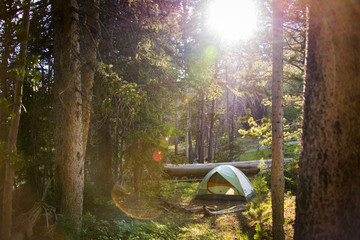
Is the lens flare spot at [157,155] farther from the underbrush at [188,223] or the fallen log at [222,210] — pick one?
the fallen log at [222,210]

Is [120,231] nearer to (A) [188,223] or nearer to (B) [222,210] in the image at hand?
(A) [188,223]

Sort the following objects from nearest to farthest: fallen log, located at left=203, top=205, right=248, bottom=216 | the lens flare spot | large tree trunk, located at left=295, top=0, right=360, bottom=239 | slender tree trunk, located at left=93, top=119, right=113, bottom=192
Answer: large tree trunk, located at left=295, top=0, right=360, bottom=239 → fallen log, located at left=203, top=205, right=248, bottom=216 → the lens flare spot → slender tree trunk, located at left=93, top=119, right=113, bottom=192

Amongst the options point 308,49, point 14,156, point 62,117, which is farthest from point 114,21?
point 308,49

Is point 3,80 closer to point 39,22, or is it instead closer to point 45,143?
point 39,22

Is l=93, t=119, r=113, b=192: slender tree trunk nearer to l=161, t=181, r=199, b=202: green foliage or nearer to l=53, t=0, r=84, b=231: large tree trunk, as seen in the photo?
l=161, t=181, r=199, b=202: green foliage

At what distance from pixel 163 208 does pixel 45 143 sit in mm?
6059

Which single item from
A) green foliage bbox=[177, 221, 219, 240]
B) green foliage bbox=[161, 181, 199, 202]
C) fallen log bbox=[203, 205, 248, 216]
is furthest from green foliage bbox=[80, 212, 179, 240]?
→ green foliage bbox=[161, 181, 199, 202]

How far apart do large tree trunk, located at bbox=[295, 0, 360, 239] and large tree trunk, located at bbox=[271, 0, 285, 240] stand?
13.5 ft

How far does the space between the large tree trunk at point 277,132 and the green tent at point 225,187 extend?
5.68m

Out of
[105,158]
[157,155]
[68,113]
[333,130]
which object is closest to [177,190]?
[157,155]

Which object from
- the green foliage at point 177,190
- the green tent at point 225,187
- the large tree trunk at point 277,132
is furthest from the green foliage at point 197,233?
the green foliage at point 177,190

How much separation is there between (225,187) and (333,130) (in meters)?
10.7

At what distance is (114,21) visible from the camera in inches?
328

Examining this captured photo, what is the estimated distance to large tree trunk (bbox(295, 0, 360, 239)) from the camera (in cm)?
236
